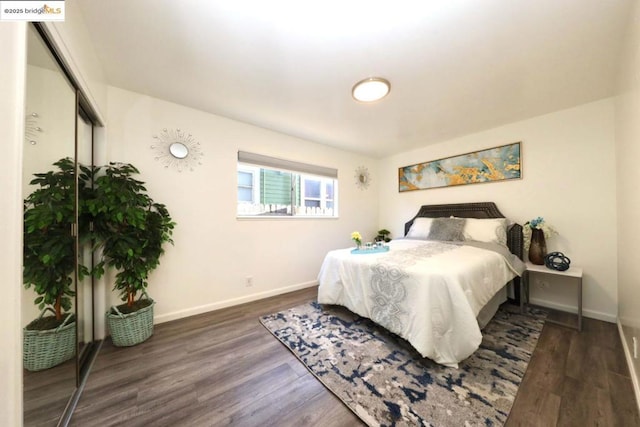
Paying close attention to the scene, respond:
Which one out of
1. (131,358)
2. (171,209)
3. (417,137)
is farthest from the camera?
(417,137)

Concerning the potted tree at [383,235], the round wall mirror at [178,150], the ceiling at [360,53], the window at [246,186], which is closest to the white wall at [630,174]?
the ceiling at [360,53]

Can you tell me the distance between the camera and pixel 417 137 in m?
3.29

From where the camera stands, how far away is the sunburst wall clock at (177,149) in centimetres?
223

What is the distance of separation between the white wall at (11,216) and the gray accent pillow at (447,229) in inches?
138

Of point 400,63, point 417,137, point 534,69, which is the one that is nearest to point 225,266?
point 400,63

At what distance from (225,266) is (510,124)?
162 inches

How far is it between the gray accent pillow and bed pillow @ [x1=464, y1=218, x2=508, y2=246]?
7cm

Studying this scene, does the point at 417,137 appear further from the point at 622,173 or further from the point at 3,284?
the point at 3,284

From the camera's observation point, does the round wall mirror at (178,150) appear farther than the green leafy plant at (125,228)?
Yes

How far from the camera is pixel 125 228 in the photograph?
1867mm

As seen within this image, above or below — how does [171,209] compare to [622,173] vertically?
below

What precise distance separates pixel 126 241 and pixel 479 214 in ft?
13.5

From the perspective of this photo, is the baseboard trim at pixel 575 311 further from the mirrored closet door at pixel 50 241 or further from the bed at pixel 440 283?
the mirrored closet door at pixel 50 241

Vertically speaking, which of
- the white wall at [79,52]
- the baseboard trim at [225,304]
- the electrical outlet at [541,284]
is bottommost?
the baseboard trim at [225,304]
